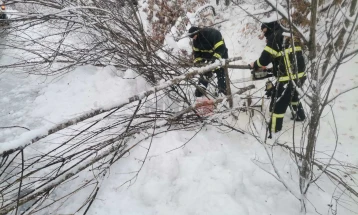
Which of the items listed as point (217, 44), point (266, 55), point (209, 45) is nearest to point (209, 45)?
point (209, 45)

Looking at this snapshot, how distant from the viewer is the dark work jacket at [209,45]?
423 cm

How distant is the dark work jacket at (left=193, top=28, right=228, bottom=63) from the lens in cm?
423

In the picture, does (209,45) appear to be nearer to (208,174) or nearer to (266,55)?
(266,55)

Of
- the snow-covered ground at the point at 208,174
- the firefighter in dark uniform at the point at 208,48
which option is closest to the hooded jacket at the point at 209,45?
the firefighter in dark uniform at the point at 208,48

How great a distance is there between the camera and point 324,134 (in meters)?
3.60

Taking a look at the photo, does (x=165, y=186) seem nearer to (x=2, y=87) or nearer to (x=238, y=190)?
(x=238, y=190)

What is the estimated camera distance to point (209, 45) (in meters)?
4.24

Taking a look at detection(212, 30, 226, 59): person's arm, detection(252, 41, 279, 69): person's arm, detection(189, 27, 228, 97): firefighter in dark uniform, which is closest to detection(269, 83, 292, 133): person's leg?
detection(252, 41, 279, 69): person's arm

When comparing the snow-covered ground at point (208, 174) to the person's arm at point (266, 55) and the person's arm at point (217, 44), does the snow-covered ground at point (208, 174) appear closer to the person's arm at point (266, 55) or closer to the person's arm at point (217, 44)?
the person's arm at point (266, 55)

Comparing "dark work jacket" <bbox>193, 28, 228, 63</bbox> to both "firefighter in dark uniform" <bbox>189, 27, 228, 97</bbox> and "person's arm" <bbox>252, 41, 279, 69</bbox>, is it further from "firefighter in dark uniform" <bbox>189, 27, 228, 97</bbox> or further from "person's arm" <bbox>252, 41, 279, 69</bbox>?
"person's arm" <bbox>252, 41, 279, 69</bbox>

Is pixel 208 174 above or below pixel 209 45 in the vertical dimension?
below

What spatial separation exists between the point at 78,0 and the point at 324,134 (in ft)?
13.3

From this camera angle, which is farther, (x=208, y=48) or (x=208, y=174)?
(x=208, y=48)

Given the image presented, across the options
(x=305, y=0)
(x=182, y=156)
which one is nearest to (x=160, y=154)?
(x=182, y=156)
